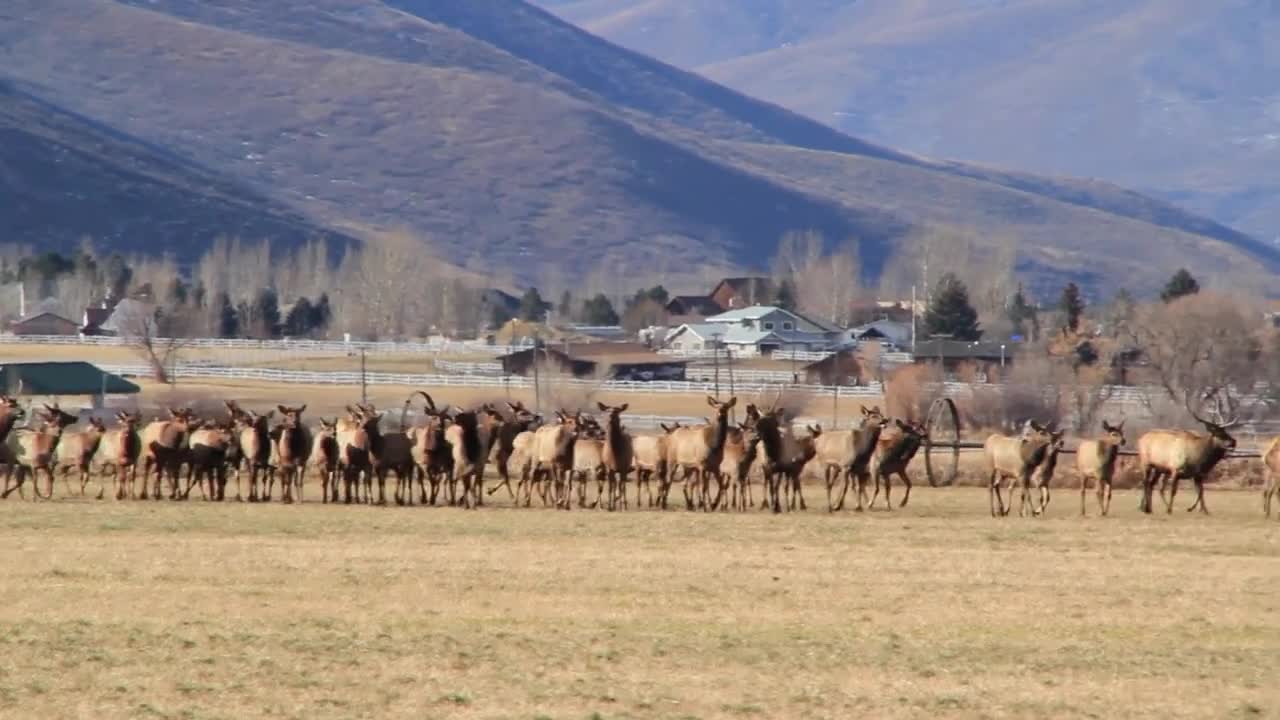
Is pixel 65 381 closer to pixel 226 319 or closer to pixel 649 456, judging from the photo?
pixel 649 456

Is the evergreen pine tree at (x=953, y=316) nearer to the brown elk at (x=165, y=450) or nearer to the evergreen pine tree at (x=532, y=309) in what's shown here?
the evergreen pine tree at (x=532, y=309)

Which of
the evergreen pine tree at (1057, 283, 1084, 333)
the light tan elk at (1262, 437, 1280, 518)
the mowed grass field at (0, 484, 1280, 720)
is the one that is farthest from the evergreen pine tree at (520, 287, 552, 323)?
the mowed grass field at (0, 484, 1280, 720)

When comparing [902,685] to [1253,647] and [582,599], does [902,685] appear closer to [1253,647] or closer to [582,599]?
[1253,647]

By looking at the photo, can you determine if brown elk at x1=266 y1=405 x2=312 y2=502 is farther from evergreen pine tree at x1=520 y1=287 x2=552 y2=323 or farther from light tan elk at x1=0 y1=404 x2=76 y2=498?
evergreen pine tree at x1=520 y1=287 x2=552 y2=323

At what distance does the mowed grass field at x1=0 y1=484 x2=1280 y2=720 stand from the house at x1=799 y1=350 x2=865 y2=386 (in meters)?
71.3

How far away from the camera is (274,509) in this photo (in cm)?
4066

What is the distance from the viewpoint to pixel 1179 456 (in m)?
42.6

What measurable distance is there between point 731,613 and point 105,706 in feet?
25.8

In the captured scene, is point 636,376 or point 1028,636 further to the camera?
point 636,376

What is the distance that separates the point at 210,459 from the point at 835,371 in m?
68.8

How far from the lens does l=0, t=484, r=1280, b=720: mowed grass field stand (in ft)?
65.4

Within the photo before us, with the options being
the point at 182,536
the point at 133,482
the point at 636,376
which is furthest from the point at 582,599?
the point at 636,376

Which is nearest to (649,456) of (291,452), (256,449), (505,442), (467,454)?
(505,442)

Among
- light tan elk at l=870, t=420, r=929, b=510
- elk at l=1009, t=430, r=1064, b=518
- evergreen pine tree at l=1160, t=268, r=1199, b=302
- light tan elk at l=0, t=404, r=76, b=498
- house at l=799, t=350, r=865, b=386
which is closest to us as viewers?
elk at l=1009, t=430, r=1064, b=518
